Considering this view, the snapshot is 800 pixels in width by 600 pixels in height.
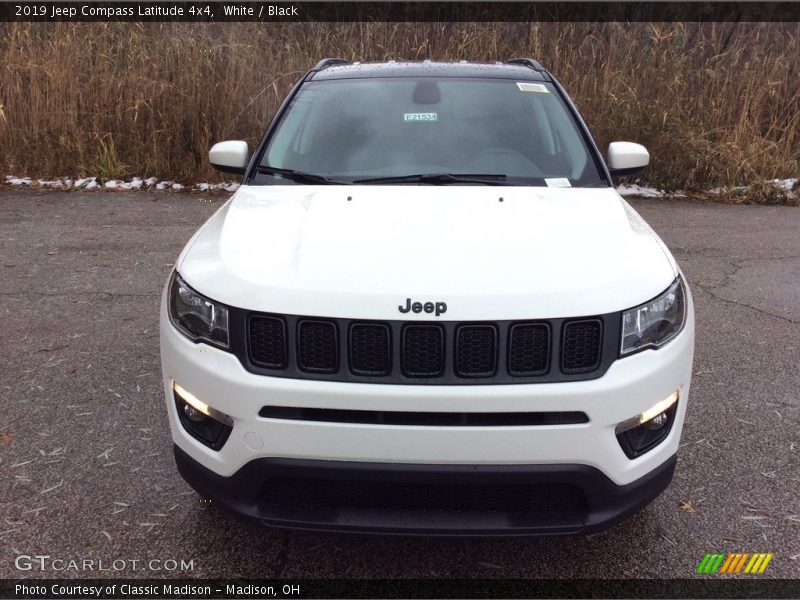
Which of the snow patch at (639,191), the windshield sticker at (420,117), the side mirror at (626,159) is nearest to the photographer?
the windshield sticker at (420,117)

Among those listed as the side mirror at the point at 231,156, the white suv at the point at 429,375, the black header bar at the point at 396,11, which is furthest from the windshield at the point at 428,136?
the black header bar at the point at 396,11

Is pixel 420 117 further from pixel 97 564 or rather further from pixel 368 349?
pixel 97 564

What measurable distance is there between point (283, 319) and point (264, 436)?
1.13ft

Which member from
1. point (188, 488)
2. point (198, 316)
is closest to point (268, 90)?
point (188, 488)

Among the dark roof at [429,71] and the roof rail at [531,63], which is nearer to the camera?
the dark roof at [429,71]

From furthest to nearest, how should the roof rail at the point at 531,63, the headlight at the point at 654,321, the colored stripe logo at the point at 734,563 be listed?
1. the roof rail at the point at 531,63
2. the colored stripe logo at the point at 734,563
3. the headlight at the point at 654,321

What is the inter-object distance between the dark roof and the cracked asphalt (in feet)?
6.35

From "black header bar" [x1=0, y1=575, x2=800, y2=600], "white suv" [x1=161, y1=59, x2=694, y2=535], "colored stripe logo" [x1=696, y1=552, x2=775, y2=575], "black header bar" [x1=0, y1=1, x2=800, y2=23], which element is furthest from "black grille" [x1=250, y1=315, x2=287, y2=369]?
"black header bar" [x1=0, y1=1, x2=800, y2=23]

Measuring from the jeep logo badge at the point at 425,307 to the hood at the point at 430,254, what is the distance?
0.01 m

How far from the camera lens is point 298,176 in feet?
10.5

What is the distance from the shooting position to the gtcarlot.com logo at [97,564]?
7.93 ft

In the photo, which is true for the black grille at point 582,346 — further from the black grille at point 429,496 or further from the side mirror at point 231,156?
the side mirror at point 231,156

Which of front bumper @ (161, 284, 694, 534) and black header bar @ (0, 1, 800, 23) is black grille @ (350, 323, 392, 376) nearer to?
front bumper @ (161, 284, 694, 534)

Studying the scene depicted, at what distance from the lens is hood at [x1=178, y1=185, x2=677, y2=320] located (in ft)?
6.79
